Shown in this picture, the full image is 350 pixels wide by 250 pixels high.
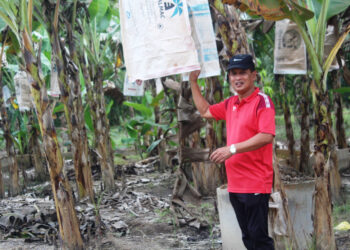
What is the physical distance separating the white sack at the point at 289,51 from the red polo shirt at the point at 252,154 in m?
2.31

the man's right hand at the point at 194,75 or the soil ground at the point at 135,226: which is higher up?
the man's right hand at the point at 194,75

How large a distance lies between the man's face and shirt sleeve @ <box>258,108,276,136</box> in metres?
0.20

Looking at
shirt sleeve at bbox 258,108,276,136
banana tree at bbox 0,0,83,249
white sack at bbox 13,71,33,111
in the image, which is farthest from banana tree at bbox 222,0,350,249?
white sack at bbox 13,71,33,111

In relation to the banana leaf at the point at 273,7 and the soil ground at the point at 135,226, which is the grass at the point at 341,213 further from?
the banana leaf at the point at 273,7

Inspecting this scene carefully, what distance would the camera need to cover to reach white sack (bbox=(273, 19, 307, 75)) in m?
4.67

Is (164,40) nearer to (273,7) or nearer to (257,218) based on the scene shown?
(273,7)

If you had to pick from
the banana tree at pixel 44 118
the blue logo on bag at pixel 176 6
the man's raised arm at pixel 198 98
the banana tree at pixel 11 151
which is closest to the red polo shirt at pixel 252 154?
the man's raised arm at pixel 198 98

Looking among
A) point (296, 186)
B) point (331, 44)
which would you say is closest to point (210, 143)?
point (296, 186)

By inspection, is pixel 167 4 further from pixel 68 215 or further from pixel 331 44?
pixel 331 44

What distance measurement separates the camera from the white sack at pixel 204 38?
9.42ft

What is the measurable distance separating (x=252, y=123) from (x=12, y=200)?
4.30 m

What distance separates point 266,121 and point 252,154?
237 mm

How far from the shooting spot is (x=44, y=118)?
3023mm

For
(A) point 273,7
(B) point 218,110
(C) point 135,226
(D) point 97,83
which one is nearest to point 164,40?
(B) point 218,110
